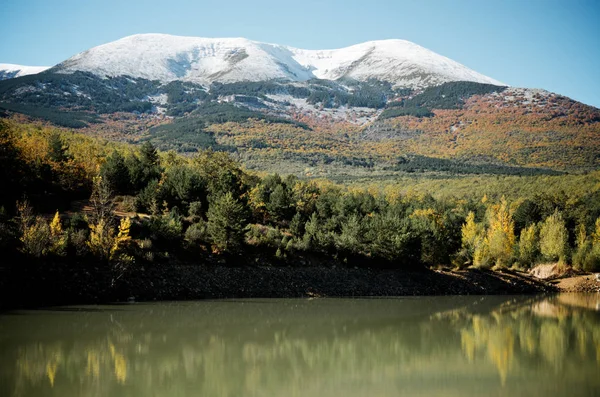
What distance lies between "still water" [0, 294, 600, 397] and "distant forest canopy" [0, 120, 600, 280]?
6036mm

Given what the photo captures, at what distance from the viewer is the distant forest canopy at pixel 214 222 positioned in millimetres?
33000

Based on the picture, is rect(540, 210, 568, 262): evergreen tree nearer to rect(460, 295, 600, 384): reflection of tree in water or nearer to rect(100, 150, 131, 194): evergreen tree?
rect(460, 295, 600, 384): reflection of tree in water

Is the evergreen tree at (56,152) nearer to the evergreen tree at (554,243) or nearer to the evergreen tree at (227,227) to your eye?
the evergreen tree at (227,227)

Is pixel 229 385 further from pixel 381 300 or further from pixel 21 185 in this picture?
pixel 21 185

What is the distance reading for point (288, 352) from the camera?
19219mm

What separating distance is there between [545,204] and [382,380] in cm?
6542

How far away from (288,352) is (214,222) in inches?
851

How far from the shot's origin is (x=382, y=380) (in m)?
15.1

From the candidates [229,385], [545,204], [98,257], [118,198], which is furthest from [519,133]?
[229,385]

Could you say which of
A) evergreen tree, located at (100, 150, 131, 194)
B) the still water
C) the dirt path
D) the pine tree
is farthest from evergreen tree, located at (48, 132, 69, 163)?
the dirt path

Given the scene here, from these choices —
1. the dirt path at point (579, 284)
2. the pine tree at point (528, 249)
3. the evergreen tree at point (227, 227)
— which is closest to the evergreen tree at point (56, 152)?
the evergreen tree at point (227, 227)

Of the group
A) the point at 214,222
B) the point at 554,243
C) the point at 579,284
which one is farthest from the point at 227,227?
the point at 554,243

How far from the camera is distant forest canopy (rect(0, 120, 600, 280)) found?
108 ft

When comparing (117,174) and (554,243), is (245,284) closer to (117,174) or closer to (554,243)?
(117,174)
